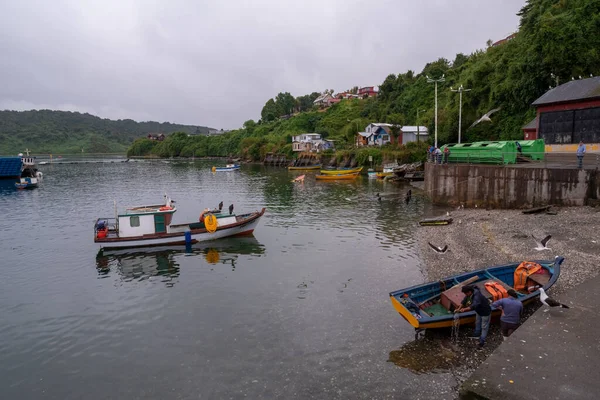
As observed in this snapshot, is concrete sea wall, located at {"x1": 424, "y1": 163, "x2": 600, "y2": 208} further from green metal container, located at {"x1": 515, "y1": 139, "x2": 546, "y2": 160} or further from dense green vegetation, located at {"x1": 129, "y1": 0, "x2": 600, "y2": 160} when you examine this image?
dense green vegetation, located at {"x1": 129, "y1": 0, "x2": 600, "y2": 160}

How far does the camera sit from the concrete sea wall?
96.3ft

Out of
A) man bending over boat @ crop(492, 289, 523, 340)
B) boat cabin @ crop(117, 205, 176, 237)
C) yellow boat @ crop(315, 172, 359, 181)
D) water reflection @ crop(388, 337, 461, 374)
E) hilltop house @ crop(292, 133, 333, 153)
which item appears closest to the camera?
water reflection @ crop(388, 337, 461, 374)

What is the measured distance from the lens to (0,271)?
25375 mm

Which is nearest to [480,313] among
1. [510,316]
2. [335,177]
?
[510,316]

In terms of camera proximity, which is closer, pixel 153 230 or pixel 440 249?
pixel 440 249

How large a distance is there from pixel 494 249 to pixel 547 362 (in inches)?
536

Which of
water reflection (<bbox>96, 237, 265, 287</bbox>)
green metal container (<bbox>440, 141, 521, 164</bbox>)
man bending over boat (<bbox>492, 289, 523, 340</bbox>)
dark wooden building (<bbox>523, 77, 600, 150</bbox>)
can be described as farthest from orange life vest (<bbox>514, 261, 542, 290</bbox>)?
dark wooden building (<bbox>523, 77, 600, 150</bbox>)

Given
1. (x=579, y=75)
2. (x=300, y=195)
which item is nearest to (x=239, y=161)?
(x=300, y=195)

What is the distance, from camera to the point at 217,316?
17.6m

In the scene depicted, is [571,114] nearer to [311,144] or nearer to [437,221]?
[437,221]

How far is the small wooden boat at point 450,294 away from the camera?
13977 mm

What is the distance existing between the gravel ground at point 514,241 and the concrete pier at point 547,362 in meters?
4.33

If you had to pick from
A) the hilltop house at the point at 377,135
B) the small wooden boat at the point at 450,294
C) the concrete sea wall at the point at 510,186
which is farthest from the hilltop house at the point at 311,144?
the small wooden boat at the point at 450,294

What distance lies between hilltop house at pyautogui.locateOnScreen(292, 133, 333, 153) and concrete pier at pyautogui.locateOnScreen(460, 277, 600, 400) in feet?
320
